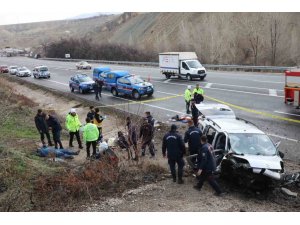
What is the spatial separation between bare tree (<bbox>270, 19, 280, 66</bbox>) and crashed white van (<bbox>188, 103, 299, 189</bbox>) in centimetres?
3992

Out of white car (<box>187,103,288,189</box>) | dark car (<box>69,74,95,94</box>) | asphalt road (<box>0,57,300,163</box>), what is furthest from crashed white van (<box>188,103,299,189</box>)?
dark car (<box>69,74,95,94</box>)

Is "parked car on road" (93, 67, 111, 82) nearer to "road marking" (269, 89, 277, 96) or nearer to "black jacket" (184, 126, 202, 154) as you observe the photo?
"road marking" (269, 89, 277, 96)

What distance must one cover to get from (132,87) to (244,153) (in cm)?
1663

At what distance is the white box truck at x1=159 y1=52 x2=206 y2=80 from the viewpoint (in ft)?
108

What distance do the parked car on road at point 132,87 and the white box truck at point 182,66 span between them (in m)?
7.60

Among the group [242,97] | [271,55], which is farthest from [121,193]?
[271,55]

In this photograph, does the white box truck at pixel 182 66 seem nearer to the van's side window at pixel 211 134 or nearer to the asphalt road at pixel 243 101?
the asphalt road at pixel 243 101

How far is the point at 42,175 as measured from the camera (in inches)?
419

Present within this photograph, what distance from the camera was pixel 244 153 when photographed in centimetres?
1035

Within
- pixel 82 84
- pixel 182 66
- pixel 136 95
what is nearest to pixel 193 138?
pixel 136 95

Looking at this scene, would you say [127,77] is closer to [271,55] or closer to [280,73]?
[280,73]

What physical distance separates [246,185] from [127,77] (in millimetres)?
18697

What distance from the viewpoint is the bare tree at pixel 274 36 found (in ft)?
162

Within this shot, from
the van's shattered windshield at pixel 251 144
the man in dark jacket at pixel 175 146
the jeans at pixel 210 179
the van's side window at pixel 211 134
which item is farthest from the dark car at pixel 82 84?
the jeans at pixel 210 179
